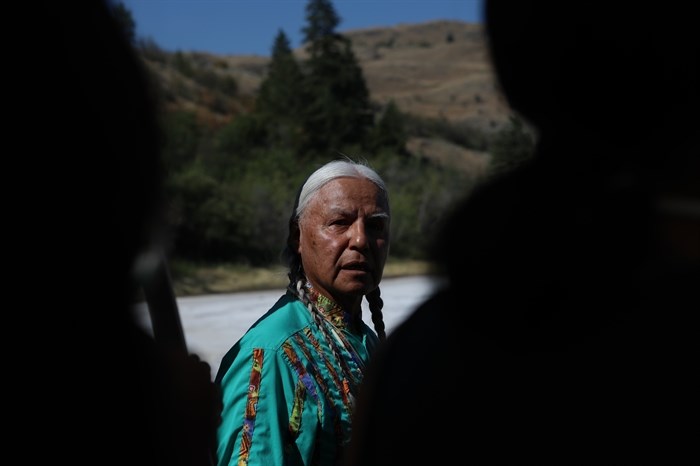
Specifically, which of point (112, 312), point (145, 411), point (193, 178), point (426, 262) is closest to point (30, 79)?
point (112, 312)

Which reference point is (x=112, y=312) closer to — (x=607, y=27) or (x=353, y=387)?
(x=607, y=27)

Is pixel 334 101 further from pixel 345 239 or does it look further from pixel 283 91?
pixel 345 239

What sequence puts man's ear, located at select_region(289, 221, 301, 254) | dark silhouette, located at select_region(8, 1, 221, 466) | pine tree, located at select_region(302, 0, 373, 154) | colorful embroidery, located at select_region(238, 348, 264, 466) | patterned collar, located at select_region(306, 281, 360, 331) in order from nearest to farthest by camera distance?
1. dark silhouette, located at select_region(8, 1, 221, 466)
2. colorful embroidery, located at select_region(238, 348, 264, 466)
3. patterned collar, located at select_region(306, 281, 360, 331)
4. man's ear, located at select_region(289, 221, 301, 254)
5. pine tree, located at select_region(302, 0, 373, 154)

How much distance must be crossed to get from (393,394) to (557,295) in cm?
28

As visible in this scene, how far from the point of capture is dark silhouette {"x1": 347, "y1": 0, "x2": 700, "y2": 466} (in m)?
0.85

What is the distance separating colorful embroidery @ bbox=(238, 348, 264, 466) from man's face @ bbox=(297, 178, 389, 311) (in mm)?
495

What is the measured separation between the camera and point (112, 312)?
0.90 meters

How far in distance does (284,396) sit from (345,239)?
69 cm

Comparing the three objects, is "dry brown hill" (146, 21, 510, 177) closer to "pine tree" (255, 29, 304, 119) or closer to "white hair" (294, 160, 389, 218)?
"pine tree" (255, 29, 304, 119)

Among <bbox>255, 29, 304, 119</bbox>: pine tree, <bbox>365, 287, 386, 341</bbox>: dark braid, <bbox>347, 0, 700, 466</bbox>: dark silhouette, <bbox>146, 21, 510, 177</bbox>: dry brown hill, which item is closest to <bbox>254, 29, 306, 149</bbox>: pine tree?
<bbox>255, 29, 304, 119</bbox>: pine tree

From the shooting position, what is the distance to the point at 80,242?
861 mm

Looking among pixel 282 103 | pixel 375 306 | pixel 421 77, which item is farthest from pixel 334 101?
pixel 421 77

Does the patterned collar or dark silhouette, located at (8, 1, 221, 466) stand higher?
dark silhouette, located at (8, 1, 221, 466)

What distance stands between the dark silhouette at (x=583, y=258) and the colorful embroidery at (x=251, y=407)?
1377 mm
